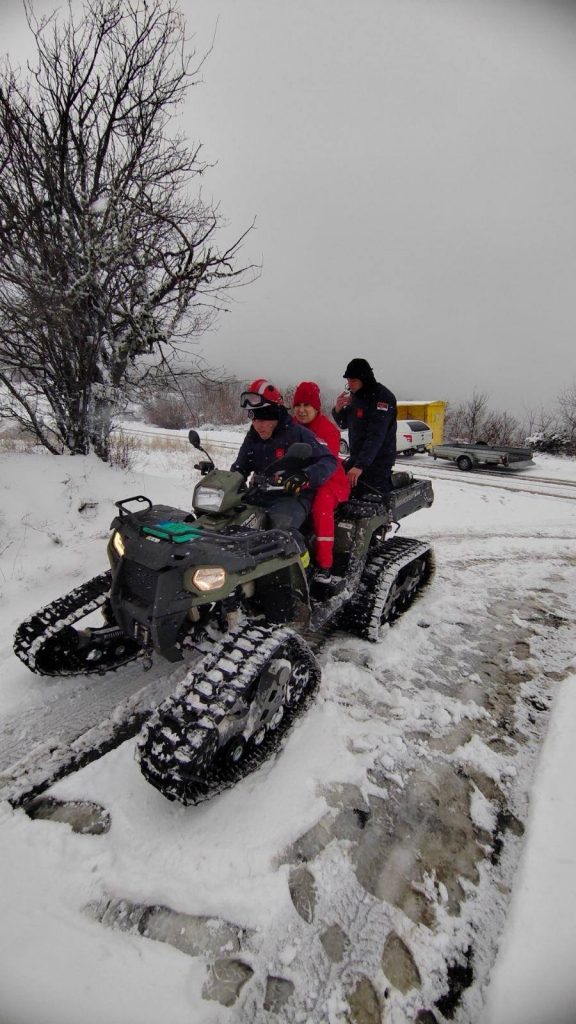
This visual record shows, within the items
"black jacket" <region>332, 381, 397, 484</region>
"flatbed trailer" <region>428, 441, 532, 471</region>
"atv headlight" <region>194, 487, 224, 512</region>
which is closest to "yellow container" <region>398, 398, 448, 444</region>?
"flatbed trailer" <region>428, 441, 532, 471</region>

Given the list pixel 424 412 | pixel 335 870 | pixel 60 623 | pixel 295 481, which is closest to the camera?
pixel 335 870

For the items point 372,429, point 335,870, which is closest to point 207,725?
point 335,870

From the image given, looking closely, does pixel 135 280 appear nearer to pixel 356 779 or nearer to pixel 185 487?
pixel 185 487

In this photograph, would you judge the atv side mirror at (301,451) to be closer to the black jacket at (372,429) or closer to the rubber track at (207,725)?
the rubber track at (207,725)

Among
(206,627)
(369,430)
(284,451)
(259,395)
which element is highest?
(259,395)

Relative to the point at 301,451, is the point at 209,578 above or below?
below

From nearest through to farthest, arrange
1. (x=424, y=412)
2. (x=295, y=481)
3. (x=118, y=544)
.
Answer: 1. (x=118, y=544)
2. (x=295, y=481)
3. (x=424, y=412)

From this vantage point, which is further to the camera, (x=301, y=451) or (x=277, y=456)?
(x=277, y=456)

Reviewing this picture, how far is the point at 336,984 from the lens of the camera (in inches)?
62.0

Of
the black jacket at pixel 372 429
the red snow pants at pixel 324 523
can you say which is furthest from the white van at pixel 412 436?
the red snow pants at pixel 324 523

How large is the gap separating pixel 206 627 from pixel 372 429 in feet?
9.19

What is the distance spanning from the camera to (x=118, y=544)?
2691 millimetres

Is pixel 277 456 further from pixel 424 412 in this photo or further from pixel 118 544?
pixel 424 412

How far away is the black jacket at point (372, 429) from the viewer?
14.9 ft
